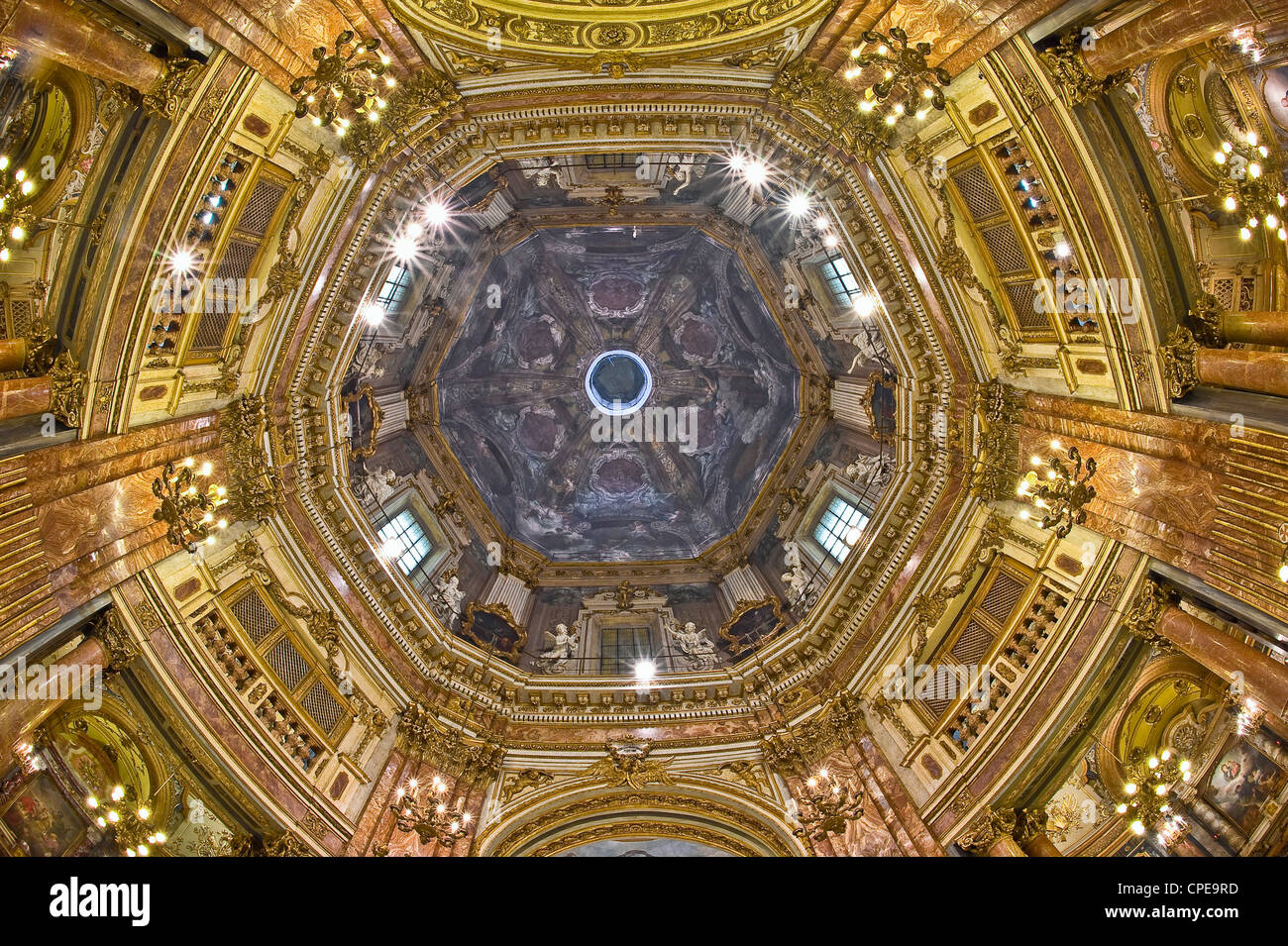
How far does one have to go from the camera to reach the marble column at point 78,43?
9188 mm

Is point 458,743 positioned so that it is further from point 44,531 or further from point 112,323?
point 112,323

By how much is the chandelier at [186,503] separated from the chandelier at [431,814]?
644 cm

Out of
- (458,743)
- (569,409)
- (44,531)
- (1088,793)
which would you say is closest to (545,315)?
(569,409)

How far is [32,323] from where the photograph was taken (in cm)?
1110

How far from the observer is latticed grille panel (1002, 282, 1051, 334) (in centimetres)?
1392

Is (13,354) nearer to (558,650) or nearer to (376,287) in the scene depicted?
(376,287)

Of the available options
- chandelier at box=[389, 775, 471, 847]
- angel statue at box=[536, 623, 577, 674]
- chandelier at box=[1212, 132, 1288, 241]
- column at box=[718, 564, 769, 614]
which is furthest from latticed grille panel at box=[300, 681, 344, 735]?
chandelier at box=[1212, 132, 1288, 241]

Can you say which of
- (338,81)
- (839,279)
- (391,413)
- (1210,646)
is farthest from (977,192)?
(391,413)

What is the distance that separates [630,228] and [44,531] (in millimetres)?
18262

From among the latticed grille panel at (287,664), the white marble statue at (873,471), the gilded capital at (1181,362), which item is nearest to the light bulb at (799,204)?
the white marble statue at (873,471)

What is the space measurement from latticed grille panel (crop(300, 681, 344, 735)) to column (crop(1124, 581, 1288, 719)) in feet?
51.1

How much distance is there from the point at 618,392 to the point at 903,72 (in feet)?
57.8

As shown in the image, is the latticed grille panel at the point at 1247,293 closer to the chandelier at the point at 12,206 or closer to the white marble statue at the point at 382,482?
the chandelier at the point at 12,206

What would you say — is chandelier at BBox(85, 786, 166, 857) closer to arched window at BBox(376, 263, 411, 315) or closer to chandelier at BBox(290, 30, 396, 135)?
chandelier at BBox(290, 30, 396, 135)
